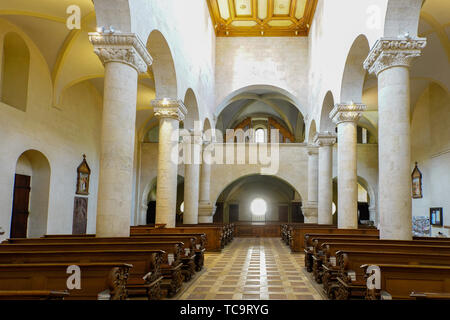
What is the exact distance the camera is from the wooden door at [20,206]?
13742mm

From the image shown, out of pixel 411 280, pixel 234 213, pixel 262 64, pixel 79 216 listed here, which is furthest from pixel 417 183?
pixel 411 280

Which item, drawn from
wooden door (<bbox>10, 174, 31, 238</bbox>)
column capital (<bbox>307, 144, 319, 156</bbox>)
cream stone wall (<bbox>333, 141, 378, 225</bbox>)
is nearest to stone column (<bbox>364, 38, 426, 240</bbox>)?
wooden door (<bbox>10, 174, 31, 238</bbox>)

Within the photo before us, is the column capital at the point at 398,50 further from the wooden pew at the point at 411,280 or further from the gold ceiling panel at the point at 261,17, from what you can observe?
the gold ceiling panel at the point at 261,17

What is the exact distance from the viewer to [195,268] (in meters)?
10.1

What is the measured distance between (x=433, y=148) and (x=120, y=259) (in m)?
17.6

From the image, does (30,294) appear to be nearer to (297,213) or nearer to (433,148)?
(433,148)

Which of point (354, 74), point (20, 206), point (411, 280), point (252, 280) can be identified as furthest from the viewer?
point (20, 206)

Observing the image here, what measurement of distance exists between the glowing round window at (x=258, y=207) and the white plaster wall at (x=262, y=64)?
13529 millimetres

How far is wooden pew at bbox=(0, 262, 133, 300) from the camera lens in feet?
14.3

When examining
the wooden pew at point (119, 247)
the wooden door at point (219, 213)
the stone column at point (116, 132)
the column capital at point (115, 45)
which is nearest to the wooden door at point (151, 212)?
the wooden door at point (219, 213)

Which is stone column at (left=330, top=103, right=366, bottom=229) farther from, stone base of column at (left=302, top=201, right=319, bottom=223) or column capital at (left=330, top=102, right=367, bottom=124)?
stone base of column at (left=302, top=201, right=319, bottom=223)

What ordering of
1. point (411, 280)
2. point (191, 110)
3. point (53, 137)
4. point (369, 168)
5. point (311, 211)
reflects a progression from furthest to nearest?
point (369, 168) < point (311, 211) < point (191, 110) < point (53, 137) < point (411, 280)

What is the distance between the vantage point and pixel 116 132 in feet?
26.9

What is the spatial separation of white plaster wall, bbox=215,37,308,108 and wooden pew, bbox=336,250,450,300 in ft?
57.7
